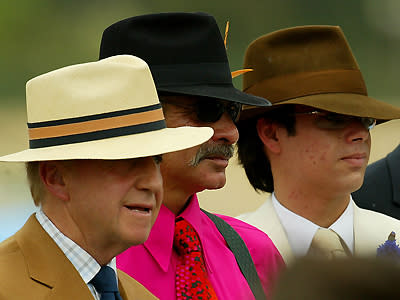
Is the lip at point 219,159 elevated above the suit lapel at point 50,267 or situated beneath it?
situated beneath

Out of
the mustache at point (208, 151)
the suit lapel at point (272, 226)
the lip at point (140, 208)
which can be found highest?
the lip at point (140, 208)

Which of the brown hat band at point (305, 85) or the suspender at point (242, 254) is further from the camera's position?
the brown hat band at point (305, 85)

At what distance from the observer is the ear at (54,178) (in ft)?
8.77

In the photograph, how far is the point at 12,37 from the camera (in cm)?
728

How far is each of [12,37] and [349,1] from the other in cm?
370

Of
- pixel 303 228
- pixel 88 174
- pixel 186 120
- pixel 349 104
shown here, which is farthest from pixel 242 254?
pixel 88 174

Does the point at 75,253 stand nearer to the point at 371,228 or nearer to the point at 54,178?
the point at 54,178

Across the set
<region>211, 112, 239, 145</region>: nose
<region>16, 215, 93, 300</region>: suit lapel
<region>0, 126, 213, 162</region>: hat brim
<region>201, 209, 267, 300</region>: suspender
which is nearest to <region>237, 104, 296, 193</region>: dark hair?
<region>201, 209, 267, 300</region>: suspender

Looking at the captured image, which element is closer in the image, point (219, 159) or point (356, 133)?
point (219, 159)

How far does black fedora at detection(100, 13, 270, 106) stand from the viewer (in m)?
3.39

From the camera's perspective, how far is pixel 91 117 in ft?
8.70

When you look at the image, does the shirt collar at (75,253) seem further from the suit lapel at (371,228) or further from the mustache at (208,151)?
the suit lapel at (371,228)

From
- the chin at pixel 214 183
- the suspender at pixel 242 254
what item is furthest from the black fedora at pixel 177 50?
the suspender at pixel 242 254

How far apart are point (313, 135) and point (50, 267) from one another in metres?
1.89
